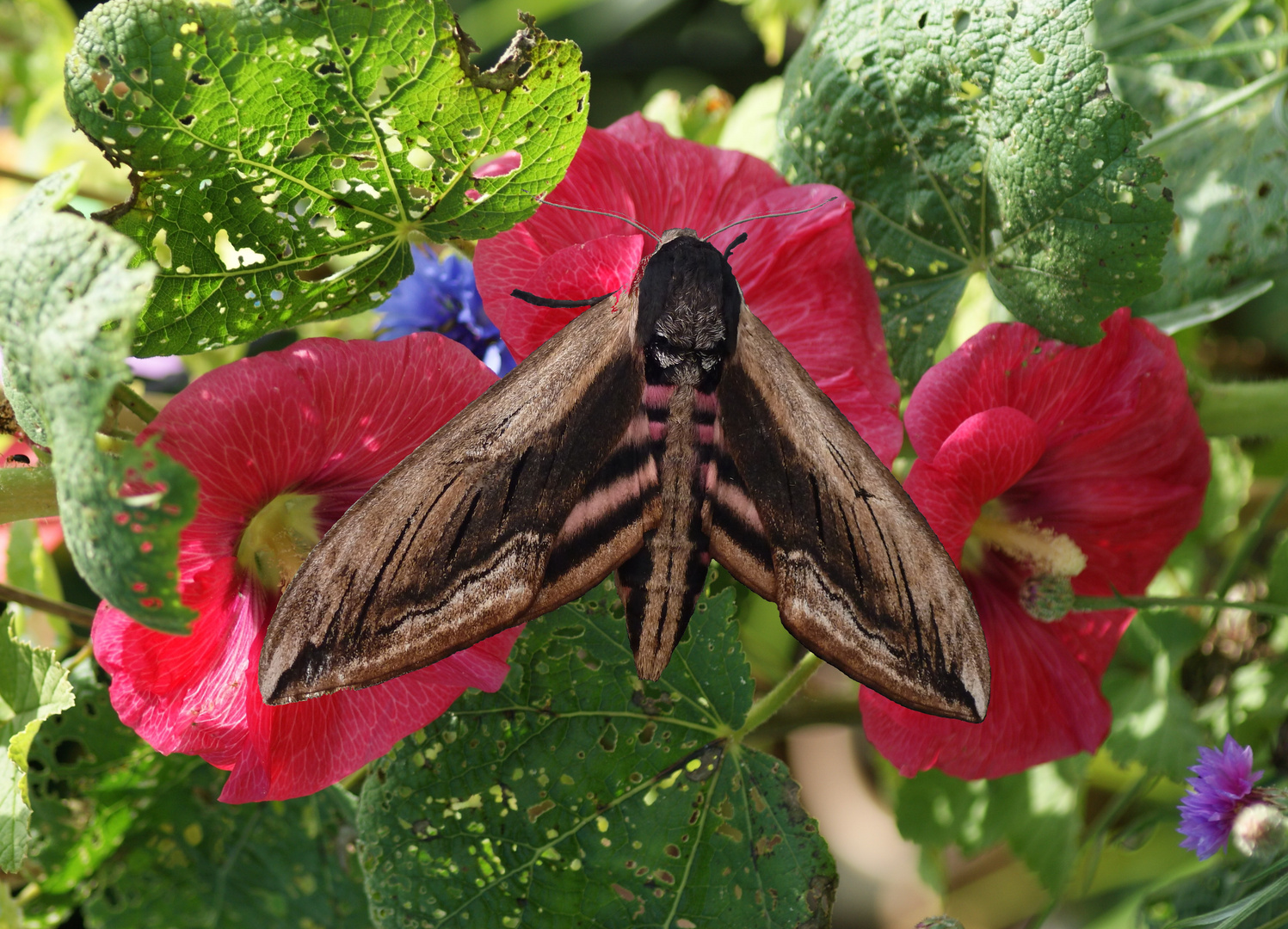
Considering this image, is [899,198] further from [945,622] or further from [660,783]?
[660,783]

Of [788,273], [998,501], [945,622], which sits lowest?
[998,501]

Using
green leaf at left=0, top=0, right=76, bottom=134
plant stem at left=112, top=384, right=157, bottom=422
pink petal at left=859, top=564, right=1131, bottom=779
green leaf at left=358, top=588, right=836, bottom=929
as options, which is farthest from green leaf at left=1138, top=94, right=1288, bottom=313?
green leaf at left=0, top=0, right=76, bottom=134

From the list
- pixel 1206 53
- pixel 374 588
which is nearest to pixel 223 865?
pixel 374 588

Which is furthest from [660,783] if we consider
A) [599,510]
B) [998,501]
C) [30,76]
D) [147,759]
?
[30,76]

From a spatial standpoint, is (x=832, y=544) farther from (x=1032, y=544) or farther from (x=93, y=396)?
(x=93, y=396)

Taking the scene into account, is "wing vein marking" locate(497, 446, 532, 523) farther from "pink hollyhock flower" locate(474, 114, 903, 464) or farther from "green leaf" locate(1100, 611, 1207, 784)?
"green leaf" locate(1100, 611, 1207, 784)

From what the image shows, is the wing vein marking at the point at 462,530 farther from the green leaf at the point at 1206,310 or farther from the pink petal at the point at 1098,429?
the green leaf at the point at 1206,310
